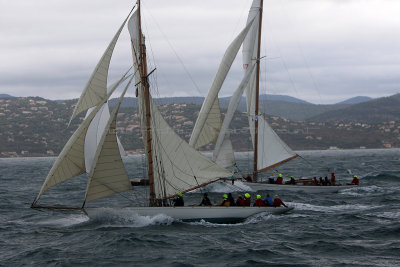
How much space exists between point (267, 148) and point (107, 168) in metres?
20.8

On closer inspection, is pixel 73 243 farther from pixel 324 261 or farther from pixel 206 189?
pixel 206 189

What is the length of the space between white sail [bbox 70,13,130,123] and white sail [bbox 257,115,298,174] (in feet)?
66.6

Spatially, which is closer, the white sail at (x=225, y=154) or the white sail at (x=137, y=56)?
the white sail at (x=137, y=56)

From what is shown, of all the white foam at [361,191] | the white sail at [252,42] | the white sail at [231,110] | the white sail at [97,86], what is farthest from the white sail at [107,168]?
the white foam at [361,191]

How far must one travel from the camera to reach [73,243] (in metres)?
22.5

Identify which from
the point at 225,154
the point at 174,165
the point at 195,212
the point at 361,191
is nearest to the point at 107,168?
the point at 174,165

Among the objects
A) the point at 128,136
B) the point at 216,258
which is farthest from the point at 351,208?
the point at 128,136

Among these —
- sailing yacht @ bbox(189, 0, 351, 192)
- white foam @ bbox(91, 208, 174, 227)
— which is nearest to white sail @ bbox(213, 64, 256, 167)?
sailing yacht @ bbox(189, 0, 351, 192)

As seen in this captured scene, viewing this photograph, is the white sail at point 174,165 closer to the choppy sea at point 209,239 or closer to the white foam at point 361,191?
the choppy sea at point 209,239

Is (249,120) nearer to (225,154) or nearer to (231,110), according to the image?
(225,154)

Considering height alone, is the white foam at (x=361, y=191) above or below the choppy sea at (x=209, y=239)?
above

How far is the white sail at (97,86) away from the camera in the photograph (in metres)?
24.6

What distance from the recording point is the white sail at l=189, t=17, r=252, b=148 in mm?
36562

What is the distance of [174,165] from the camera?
28141 mm
